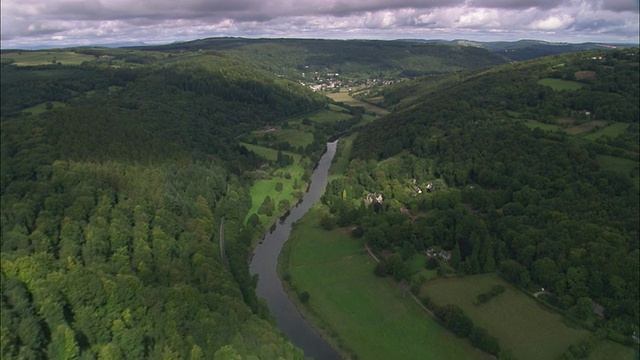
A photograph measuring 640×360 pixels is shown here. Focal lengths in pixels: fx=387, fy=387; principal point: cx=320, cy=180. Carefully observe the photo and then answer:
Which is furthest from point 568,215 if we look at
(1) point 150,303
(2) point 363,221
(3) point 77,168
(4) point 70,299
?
(3) point 77,168

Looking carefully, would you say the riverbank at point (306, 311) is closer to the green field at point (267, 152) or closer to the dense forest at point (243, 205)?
the dense forest at point (243, 205)

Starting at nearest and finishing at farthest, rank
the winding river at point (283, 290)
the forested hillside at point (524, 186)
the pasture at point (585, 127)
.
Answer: the winding river at point (283, 290)
the forested hillside at point (524, 186)
the pasture at point (585, 127)

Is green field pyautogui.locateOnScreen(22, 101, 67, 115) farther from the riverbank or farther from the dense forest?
the riverbank

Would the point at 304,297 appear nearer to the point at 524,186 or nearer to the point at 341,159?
the point at 524,186

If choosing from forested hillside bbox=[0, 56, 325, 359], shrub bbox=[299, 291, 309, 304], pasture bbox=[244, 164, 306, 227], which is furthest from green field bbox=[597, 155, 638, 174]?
forested hillside bbox=[0, 56, 325, 359]

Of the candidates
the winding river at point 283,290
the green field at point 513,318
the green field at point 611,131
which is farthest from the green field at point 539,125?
the winding river at point 283,290

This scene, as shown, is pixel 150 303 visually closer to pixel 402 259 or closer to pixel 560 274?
pixel 402 259

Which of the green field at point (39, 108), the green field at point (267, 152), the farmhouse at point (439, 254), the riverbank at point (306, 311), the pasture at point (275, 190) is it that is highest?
the green field at point (39, 108)
